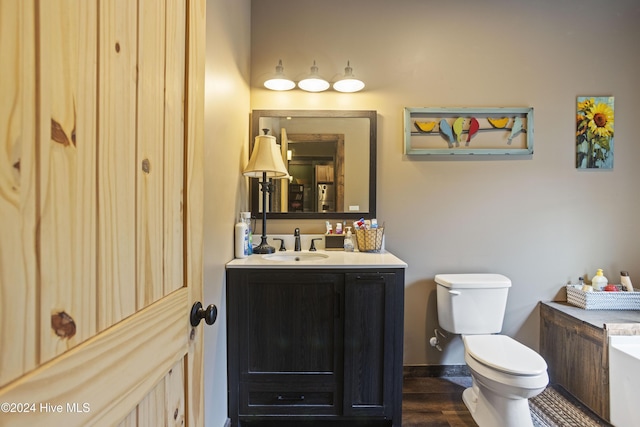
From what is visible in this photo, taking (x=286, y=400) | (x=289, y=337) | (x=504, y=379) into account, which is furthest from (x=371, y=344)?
(x=504, y=379)

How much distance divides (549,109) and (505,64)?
1.49 feet

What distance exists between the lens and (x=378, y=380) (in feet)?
5.02

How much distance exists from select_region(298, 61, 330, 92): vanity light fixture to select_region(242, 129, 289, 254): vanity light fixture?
1.42 feet

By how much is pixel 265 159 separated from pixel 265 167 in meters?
0.06

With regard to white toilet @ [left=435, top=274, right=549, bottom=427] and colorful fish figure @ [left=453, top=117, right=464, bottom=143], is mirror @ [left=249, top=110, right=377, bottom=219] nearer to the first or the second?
colorful fish figure @ [left=453, top=117, right=464, bottom=143]

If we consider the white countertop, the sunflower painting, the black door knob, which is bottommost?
the white countertop

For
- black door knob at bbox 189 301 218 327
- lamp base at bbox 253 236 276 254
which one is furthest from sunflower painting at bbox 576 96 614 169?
black door knob at bbox 189 301 218 327

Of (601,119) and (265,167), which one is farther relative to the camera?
(601,119)

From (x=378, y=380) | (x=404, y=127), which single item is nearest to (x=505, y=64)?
(x=404, y=127)

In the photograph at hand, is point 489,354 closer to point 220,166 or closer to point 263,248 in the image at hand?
point 263,248

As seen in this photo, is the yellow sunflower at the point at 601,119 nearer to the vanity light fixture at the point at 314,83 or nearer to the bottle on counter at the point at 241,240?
the vanity light fixture at the point at 314,83

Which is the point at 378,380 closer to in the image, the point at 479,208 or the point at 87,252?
the point at 479,208

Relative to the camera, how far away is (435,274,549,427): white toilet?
4.62 feet

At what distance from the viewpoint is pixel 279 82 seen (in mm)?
2033
